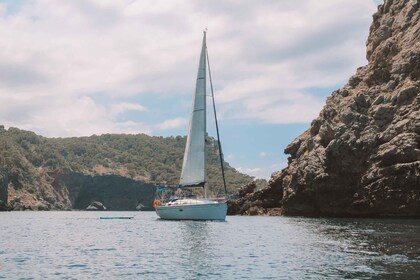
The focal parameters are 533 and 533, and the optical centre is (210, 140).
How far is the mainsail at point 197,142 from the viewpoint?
78812 millimetres

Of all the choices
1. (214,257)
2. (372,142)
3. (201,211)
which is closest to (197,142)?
(201,211)

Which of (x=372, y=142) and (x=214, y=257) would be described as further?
(x=372, y=142)

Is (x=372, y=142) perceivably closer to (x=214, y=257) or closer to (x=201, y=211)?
(x=201, y=211)

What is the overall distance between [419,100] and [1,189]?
146 metres

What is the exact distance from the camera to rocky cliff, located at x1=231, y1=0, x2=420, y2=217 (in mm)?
87875

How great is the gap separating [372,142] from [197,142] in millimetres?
33496

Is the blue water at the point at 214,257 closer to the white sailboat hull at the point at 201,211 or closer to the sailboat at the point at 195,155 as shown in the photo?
the white sailboat hull at the point at 201,211

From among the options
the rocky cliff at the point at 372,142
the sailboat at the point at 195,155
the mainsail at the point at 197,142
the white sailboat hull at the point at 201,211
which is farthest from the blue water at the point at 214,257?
the rocky cliff at the point at 372,142

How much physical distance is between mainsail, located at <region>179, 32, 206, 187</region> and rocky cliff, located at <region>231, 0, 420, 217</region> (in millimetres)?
30340

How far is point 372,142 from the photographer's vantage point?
93812 millimetres

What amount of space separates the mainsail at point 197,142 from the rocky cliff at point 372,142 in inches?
1194

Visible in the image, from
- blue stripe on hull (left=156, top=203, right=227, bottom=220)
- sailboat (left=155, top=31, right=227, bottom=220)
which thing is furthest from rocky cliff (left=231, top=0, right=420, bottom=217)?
blue stripe on hull (left=156, top=203, right=227, bottom=220)

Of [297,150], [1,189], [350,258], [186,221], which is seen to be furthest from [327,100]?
[1,189]

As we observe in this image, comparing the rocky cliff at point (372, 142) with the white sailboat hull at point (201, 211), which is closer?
the white sailboat hull at point (201, 211)
